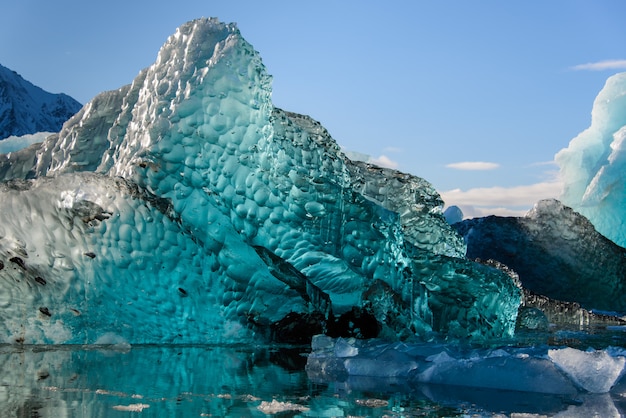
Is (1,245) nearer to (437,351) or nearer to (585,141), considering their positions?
(437,351)

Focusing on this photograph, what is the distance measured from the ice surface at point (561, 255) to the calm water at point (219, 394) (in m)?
6.46

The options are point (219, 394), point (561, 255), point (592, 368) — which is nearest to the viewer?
point (219, 394)

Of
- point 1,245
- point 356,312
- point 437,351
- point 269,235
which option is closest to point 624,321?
point 356,312

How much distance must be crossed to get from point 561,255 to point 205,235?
5.93 meters

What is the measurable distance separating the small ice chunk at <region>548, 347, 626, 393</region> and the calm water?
7 cm

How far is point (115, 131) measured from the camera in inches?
191

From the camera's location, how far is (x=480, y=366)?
9.41ft

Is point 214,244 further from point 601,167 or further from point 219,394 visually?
point 601,167

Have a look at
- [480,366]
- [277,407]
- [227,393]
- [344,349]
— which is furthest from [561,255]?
[277,407]

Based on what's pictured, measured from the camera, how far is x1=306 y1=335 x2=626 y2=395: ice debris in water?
273cm

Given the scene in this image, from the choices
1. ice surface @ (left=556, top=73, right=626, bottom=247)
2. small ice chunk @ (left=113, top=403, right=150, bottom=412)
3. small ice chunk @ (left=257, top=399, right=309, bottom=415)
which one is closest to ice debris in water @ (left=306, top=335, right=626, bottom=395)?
small ice chunk @ (left=257, top=399, right=309, bottom=415)

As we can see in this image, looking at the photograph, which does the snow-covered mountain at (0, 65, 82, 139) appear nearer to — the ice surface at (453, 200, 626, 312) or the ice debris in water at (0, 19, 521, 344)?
the ice surface at (453, 200, 626, 312)

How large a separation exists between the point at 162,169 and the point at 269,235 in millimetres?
736

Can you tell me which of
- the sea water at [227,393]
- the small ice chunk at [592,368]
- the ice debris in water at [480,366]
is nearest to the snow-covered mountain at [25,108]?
the sea water at [227,393]
